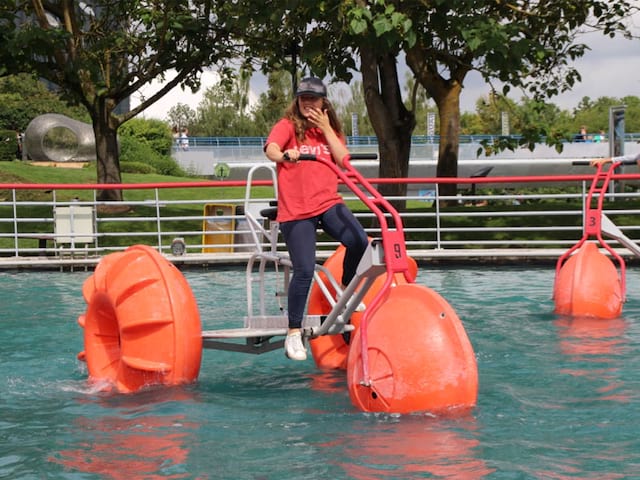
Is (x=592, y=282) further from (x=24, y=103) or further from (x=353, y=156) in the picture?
(x=24, y=103)

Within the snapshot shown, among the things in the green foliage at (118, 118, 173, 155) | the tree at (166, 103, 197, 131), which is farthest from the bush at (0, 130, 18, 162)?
the tree at (166, 103, 197, 131)

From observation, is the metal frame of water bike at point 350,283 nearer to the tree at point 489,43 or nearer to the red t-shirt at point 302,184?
the red t-shirt at point 302,184

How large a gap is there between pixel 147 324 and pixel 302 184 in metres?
1.32

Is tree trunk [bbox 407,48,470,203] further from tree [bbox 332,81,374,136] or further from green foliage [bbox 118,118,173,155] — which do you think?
tree [bbox 332,81,374,136]

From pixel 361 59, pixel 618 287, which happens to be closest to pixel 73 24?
pixel 361 59

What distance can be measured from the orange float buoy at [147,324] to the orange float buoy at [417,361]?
145 centimetres

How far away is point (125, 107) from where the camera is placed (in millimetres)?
90750

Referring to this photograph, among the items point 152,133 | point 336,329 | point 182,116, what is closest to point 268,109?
point 182,116

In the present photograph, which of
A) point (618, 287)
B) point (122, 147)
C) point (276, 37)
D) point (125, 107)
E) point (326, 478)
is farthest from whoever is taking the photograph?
point (125, 107)

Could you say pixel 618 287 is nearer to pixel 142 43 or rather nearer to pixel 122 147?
pixel 142 43

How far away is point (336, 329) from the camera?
674 centimetres

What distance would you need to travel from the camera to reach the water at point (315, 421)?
498 centimetres

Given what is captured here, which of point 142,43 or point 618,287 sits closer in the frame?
point 618,287

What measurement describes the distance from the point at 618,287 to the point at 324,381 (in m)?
4.11
